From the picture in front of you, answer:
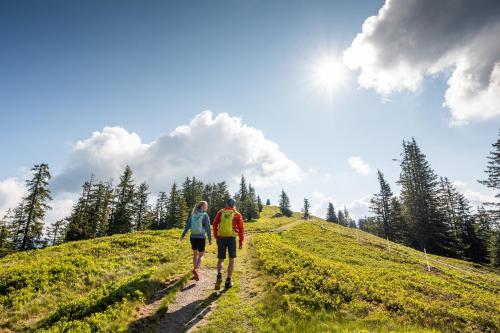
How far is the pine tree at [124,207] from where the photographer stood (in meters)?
53.8

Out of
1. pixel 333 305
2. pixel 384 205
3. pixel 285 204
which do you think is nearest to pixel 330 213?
pixel 285 204

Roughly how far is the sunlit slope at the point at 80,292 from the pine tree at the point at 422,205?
52.5 metres

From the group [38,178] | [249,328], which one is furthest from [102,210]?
[249,328]

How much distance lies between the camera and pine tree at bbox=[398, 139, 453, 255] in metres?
50.7

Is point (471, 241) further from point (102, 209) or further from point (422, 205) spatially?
point (102, 209)

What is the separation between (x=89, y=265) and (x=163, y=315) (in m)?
7.02

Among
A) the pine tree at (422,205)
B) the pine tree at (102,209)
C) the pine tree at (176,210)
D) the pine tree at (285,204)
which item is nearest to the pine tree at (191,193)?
the pine tree at (176,210)

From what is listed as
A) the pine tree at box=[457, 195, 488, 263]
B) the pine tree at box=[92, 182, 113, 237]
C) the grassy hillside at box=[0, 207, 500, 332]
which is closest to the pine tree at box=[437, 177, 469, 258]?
the pine tree at box=[457, 195, 488, 263]

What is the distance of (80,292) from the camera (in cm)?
1015

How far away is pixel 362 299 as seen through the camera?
10.4 m

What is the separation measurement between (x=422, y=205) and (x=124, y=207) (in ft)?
198

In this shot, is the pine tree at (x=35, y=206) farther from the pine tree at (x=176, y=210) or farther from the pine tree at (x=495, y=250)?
the pine tree at (x=495, y=250)

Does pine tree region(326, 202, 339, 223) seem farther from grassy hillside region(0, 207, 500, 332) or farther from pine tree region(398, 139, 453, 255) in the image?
grassy hillside region(0, 207, 500, 332)

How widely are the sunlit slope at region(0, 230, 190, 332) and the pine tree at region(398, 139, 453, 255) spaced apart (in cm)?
5251
